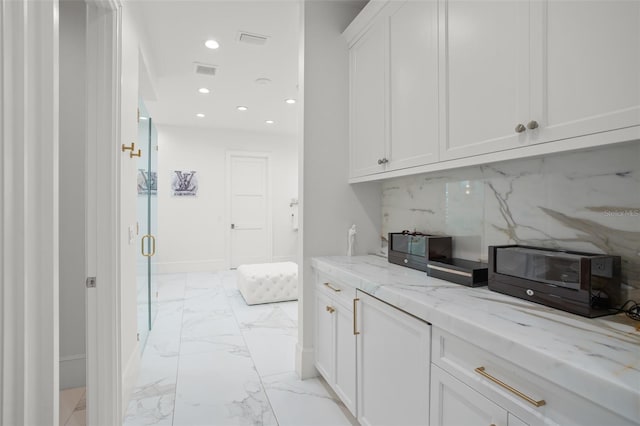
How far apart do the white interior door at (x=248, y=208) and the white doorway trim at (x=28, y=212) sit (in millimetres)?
5919

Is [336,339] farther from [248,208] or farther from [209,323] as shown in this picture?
[248,208]

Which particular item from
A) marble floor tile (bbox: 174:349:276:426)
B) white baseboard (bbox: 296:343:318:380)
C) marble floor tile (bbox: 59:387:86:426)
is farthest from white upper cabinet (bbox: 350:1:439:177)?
marble floor tile (bbox: 59:387:86:426)

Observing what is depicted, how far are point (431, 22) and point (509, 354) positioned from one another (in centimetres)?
153

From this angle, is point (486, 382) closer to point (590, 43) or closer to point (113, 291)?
point (590, 43)

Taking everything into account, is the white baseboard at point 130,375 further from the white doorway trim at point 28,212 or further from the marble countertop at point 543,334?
the marble countertop at point 543,334

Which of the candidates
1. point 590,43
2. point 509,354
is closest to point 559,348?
point 509,354

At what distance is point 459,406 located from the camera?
1.08 m

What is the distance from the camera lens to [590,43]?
1.01 m

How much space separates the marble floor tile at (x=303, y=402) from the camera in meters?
1.94

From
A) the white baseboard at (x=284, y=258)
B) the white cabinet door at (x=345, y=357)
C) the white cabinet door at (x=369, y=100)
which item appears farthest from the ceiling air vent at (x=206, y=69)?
the white baseboard at (x=284, y=258)

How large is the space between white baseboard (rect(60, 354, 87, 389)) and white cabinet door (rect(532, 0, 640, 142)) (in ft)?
10.3

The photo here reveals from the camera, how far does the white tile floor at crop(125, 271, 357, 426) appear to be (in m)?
2.00

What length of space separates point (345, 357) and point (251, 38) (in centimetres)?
285

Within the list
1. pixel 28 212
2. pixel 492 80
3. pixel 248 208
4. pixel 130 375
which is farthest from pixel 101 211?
pixel 248 208
